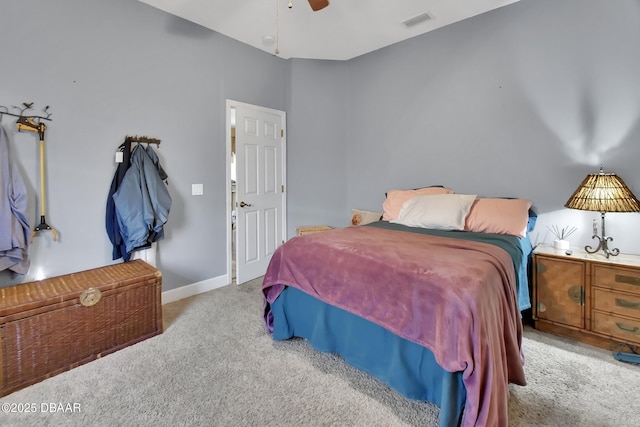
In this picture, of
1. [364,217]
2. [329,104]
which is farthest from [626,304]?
[329,104]

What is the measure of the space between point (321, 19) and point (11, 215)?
3.02 m

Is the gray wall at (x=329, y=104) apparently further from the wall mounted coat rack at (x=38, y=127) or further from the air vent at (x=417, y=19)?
the air vent at (x=417, y=19)

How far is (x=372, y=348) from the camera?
175 cm

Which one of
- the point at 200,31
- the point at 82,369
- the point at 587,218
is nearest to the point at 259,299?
the point at 82,369

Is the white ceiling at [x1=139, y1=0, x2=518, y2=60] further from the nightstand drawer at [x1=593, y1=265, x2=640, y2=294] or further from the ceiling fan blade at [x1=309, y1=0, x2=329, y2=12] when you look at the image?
the nightstand drawer at [x1=593, y1=265, x2=640, y2=294]

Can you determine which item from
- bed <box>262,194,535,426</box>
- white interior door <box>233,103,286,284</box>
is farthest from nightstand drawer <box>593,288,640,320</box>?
white interior door <box>233,103,286,284</box>

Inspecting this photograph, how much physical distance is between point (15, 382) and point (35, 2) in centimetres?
256

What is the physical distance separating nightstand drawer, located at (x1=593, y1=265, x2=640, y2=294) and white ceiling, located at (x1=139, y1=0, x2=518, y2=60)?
246 cm

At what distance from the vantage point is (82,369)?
1920mm

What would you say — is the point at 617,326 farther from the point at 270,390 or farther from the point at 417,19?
the point at 417,19

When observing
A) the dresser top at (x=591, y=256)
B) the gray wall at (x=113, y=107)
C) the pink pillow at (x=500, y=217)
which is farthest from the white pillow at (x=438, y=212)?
the gray wall at (x=113, y=107)

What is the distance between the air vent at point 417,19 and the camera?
9.65 ft

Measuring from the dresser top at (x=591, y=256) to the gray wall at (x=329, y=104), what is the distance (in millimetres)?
191

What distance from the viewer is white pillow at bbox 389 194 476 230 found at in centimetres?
263
